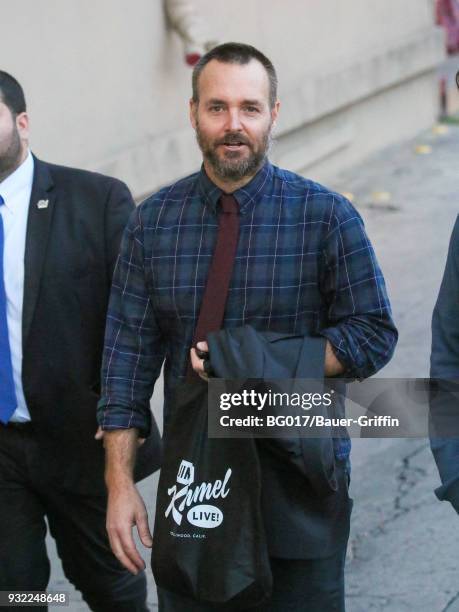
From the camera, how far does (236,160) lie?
10.6 feet

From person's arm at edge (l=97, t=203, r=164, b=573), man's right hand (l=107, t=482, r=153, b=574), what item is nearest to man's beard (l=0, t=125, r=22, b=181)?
person's arm at edge (l=97, t=203, r=164, b=573)

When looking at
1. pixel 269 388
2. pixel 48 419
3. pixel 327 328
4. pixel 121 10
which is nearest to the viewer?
pixel 269 388

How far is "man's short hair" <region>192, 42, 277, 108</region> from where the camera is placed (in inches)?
127

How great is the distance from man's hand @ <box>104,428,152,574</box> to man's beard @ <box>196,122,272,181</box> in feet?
2.34

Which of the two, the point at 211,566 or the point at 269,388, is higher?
the point at 269,388

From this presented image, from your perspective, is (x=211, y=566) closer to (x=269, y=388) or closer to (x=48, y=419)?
(x=269, y=388)

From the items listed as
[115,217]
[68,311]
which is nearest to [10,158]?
[115,217]

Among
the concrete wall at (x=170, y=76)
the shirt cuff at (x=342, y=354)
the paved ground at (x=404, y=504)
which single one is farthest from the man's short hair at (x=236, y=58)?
the concrete wall at (x=170, y=76)

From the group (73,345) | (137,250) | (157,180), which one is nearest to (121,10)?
(157,180)

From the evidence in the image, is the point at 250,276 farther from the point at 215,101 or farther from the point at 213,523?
the point at 213,523

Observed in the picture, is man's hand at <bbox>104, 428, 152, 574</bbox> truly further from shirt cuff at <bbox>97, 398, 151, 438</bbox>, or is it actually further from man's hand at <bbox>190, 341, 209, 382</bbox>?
man's hand at <bbox>190, 341, 209, 382</bbox>

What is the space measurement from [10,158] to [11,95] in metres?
0.22

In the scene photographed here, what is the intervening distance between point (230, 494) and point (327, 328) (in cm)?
48

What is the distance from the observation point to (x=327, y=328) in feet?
10.5
